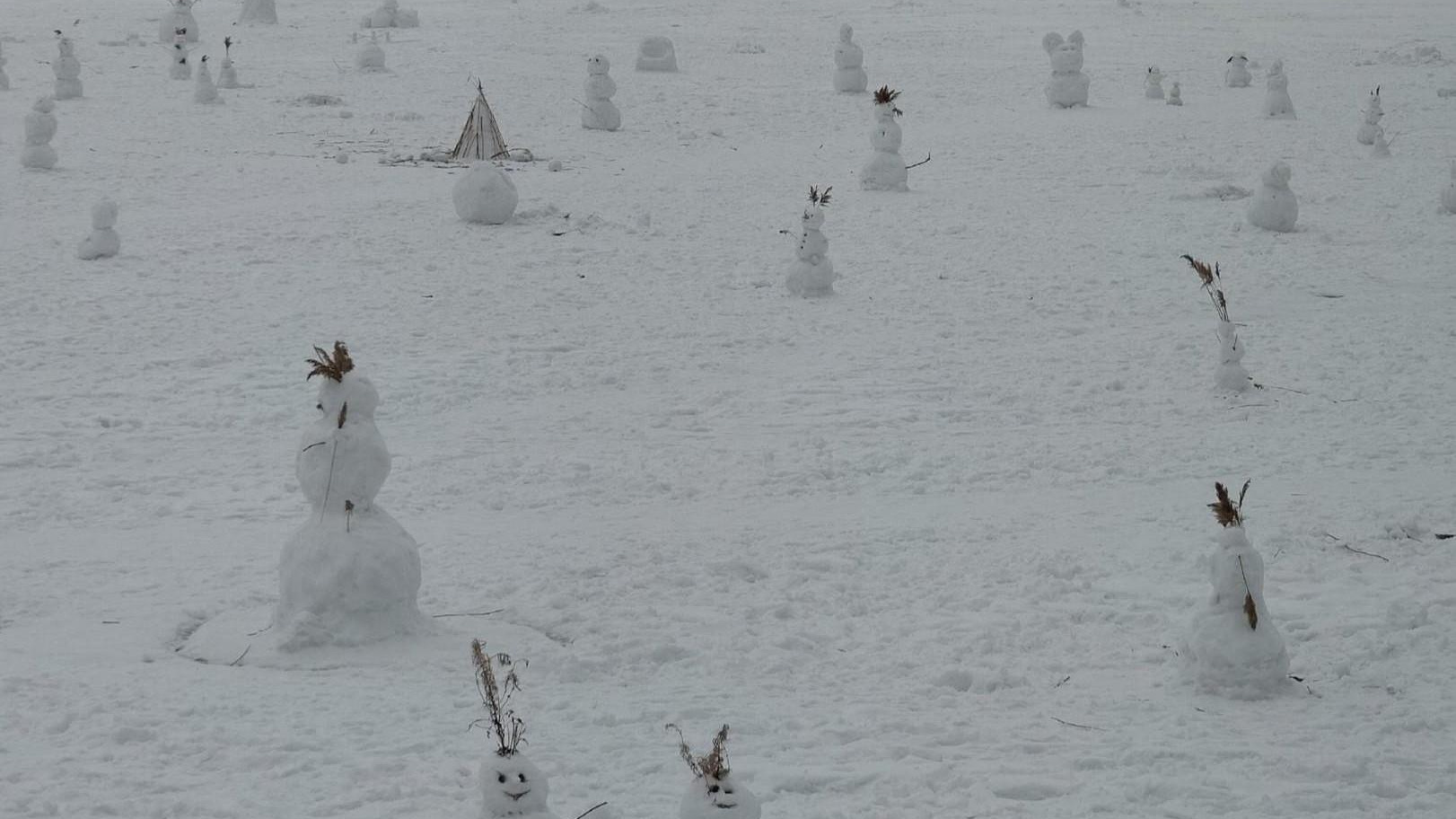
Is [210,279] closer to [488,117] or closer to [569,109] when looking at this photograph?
[488,117]

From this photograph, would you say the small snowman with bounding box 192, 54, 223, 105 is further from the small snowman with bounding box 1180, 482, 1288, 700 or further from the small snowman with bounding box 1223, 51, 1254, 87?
the small snowman with bounding box 1180, 482, 1288, 700

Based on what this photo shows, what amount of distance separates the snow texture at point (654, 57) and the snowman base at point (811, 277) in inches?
536

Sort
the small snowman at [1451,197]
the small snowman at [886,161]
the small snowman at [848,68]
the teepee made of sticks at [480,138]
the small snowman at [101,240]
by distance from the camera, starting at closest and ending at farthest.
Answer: the small snowman at [101,240]
the small snowman at [1451,197]
the small snowman at [886,161]
the teepee made of sticks at [480,138]
the small snowman at [848,68]

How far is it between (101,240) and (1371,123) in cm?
1374

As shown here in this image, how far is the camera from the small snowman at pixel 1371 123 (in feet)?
57.6

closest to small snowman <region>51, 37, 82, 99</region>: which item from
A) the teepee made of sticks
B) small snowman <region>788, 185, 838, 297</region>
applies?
the teepee made of sticks

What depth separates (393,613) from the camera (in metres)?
5.81

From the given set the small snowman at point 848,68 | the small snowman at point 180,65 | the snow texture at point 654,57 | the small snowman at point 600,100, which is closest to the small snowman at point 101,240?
the small snowman at point 600,100

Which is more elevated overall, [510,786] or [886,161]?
[886,161]

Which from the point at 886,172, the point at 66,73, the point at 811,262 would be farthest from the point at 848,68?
the point at 811,262

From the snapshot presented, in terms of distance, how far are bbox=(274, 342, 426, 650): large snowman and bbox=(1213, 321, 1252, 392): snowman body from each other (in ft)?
17.3

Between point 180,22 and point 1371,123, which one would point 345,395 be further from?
point 180,22

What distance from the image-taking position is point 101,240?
491 inches

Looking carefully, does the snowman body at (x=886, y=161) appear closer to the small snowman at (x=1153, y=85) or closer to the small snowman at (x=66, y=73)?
the small snowman at (x=1153, y=85)
